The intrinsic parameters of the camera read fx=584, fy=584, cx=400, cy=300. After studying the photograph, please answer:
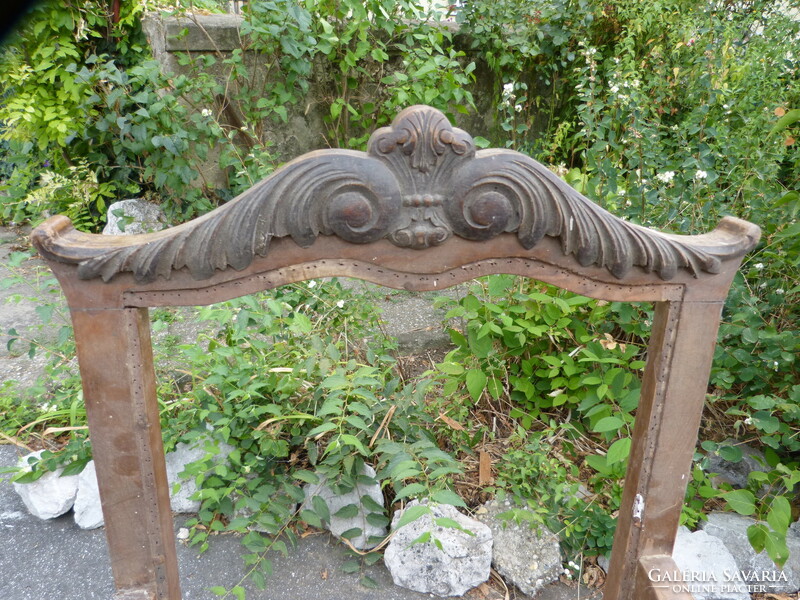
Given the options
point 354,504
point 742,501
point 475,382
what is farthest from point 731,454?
point 354,504

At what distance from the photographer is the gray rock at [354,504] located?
182 centimetres

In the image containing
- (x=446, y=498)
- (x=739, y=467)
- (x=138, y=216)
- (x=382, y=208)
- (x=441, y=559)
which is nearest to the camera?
(x=382, y=208)

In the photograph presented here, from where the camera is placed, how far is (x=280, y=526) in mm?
1794

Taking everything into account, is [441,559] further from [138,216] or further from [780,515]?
[138,216]

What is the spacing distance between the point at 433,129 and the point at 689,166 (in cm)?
137

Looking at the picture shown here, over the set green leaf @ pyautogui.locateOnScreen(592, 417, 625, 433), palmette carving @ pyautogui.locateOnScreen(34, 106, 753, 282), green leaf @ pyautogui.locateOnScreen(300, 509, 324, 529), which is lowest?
green leaf @ pyautogui.locateOnScreen(300, 509, 324, 529)

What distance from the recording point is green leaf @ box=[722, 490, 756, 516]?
1.58 meters

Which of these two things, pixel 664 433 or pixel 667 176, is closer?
pixel 664 433

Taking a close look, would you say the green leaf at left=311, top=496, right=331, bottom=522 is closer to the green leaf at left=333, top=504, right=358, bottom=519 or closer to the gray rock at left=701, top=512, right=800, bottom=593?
the green leaf at left=333, top=504, right=358, bottom=519

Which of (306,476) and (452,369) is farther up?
(452,369)

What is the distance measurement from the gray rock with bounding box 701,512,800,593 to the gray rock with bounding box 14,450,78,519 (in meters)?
2.06

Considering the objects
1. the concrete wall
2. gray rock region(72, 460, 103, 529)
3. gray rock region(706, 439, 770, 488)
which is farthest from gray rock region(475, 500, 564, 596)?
the concrete wall

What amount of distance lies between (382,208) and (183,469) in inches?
54.5

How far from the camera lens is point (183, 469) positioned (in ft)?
6.31
